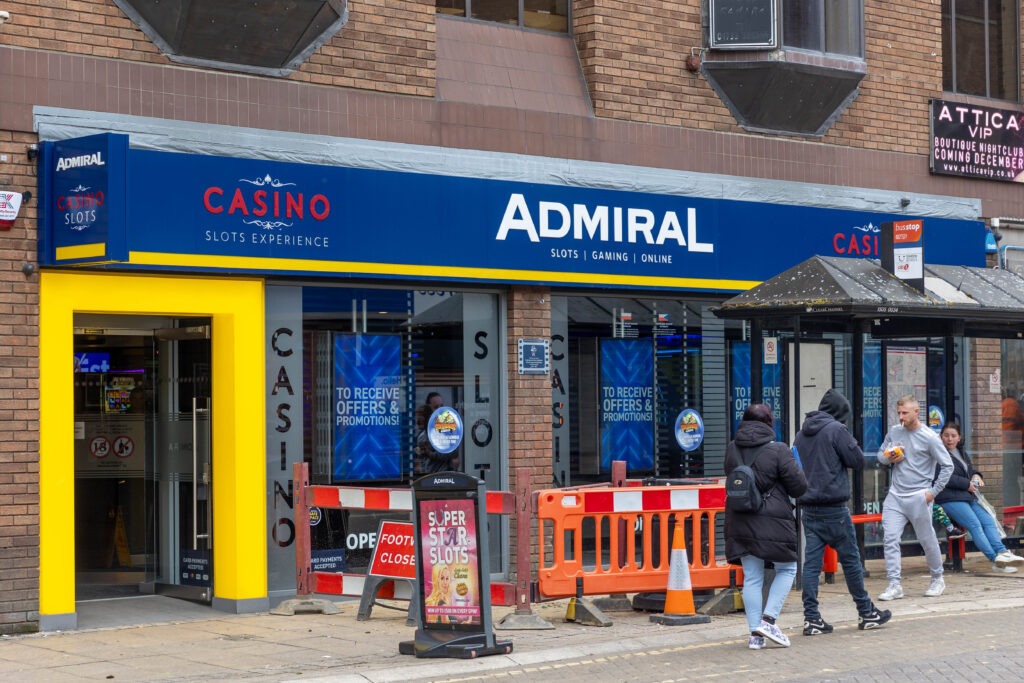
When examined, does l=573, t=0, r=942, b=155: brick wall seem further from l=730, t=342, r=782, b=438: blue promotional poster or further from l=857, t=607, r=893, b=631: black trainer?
l=857, t=607, r=893, b=631: black trainer

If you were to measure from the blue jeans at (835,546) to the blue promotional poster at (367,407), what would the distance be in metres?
4.15

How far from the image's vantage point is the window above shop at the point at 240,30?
12047 mm

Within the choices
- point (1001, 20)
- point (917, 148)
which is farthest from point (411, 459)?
point (1001, 20)

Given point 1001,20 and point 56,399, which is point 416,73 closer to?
point 56,399

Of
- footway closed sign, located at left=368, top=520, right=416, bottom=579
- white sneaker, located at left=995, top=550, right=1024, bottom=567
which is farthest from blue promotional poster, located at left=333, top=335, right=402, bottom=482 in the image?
white sneaker, located at left=995, top=550, right=1024, bottom=567

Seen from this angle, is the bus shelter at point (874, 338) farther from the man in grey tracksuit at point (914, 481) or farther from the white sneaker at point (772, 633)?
the white sneaker at point (772, 633)

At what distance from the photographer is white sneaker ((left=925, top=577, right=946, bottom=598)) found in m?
13.3

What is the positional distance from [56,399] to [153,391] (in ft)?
6.97

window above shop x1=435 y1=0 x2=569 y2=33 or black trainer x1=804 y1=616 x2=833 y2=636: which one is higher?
window above shop x1=435 y1=0 x2=569 y2=33

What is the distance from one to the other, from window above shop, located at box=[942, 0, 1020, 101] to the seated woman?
5.64m

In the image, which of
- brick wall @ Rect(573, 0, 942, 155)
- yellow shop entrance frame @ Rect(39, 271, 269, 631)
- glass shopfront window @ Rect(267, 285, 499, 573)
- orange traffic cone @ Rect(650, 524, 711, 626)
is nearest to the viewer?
yellow shop entrance frame @ Rect(39, 271, 269, 631)

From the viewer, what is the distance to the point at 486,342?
1434 centimetres

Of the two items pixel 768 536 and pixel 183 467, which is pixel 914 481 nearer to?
pixel 768 536

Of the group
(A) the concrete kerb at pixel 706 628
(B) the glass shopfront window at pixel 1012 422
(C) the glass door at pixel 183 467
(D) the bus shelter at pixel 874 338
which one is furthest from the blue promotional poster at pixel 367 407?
(B) the glass shopfront window at pixel 1012 422
